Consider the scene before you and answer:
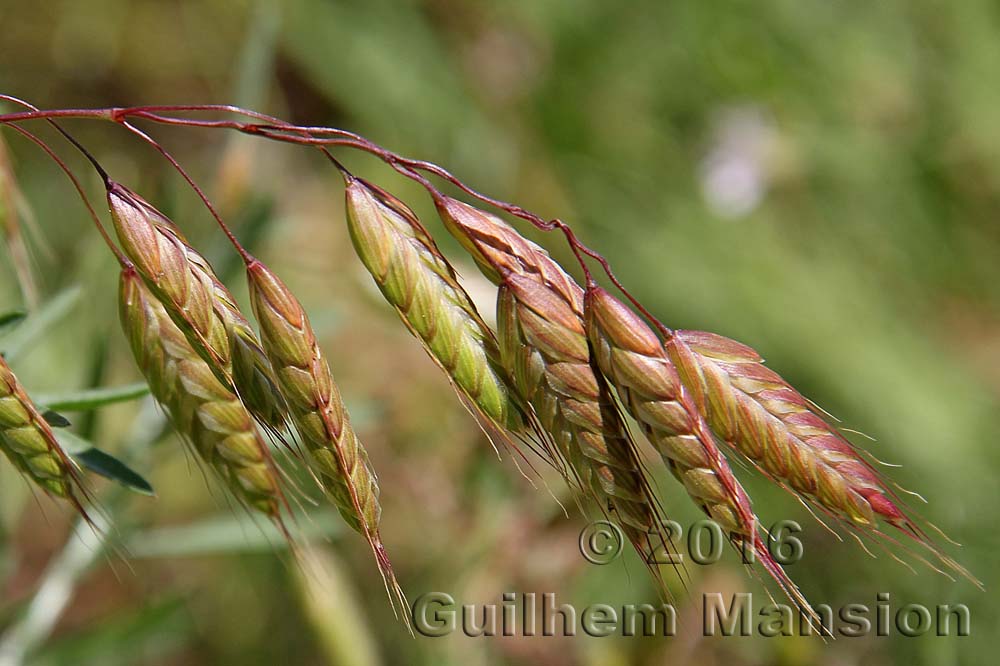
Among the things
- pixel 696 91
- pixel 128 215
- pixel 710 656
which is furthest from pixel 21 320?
pixel 696 91

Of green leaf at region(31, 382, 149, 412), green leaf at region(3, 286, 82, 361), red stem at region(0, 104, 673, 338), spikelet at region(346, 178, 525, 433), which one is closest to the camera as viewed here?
red stem at region(0, 104, 673, 338)

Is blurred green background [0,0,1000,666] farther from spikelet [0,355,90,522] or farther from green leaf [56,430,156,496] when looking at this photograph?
spikelet [0,355,90,522]

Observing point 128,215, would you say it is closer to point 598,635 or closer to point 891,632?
point 598,635

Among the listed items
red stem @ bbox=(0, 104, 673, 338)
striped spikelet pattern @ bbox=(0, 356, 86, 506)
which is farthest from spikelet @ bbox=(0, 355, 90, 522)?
red stem @ bbox=(0, 104, 673, 338)

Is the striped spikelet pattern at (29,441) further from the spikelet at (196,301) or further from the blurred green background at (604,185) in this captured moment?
the blurred green background at (604,185)

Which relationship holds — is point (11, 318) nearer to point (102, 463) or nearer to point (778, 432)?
point (102, 463)

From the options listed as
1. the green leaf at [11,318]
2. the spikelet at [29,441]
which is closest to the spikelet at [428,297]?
the spikelet at [29,441]
